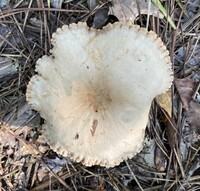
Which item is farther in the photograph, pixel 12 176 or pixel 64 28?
pixel 12 176

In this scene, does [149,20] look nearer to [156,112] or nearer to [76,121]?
[156,112]

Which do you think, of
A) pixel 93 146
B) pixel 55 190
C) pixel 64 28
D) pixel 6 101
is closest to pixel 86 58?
pixel 64 28

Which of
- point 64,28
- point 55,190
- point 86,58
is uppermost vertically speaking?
point 64,28

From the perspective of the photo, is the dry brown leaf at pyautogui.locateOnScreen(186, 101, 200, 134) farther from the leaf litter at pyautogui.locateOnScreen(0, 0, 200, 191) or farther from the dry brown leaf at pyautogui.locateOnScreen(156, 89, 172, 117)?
the dry brown leaf at pyautogui.locateOnScreen(156, 89, 172, 117)

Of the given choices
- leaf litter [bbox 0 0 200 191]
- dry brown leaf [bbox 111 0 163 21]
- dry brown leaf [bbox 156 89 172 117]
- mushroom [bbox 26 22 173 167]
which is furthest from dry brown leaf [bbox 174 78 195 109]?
dry brown leaf [bbox 111 0 163 21]

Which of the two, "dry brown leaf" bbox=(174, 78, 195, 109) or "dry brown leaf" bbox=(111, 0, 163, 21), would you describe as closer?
"dry brown leaf" bbox=(111, 0, 163, 21)

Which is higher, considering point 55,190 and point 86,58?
point 86,58

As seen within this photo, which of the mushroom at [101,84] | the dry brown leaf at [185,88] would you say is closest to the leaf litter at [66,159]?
the dry brown leaf at [185,88]

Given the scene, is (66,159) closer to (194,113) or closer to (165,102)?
(165,102)
